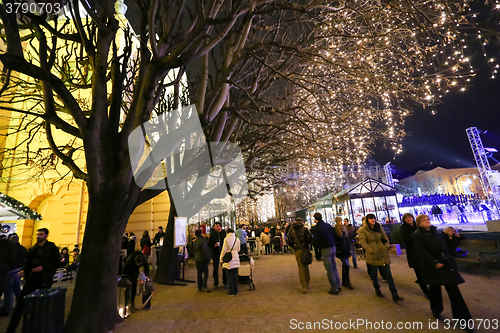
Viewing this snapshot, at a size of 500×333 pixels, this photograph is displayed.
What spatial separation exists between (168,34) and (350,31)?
453 centimetres

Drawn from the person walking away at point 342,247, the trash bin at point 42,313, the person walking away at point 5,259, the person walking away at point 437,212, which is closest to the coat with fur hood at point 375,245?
the person walking away at point 342,247

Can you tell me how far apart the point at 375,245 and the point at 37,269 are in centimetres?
680

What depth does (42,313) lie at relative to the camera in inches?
142

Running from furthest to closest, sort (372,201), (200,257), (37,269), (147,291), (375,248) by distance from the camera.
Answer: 1. (372,201)
2. (200,257)
3. (147,291)
4. (375,248)
5. (37,269)

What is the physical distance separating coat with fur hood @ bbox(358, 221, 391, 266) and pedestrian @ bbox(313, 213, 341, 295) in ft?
2.50

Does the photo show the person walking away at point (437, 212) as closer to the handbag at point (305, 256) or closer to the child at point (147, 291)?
the handbag at point (305, 256)

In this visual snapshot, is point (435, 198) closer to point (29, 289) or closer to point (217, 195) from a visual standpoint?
point (217, 195)

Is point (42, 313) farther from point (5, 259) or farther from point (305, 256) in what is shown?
point (305, 256)

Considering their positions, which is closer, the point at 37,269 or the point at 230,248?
the point at 37,269

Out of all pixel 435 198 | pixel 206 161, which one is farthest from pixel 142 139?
pixel 435 198

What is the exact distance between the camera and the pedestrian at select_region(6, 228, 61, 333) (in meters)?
4.34

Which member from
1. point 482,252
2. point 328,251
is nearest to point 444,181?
point 482,252

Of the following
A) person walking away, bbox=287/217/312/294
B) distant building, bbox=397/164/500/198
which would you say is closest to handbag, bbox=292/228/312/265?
person walking away, bbox=287/217/312/294

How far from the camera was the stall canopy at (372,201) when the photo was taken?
1488 cm
